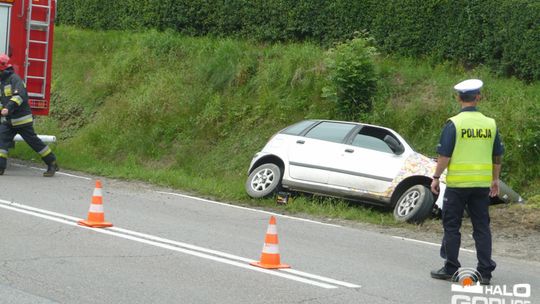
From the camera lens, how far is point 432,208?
42.2 feet

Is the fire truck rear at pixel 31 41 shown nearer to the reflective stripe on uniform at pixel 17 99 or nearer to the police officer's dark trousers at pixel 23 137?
the police officer's dark trousers at pixel 23 137

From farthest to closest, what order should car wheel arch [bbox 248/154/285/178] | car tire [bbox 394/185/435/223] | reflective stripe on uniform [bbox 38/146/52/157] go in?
reflective stripe on uniform [bbox 38/146/52/157] → car wheel arch [bbox 248/154/285/178] → car tire [bbox 394/185/435/223]

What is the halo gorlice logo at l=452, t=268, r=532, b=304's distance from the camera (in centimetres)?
810

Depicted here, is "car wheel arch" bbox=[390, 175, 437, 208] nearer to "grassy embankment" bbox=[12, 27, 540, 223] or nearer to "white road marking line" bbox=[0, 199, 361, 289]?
"grassy embankment" bbox=[12, 27, 540, 223]

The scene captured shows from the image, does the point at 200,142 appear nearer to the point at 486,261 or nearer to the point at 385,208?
the point at 385,208

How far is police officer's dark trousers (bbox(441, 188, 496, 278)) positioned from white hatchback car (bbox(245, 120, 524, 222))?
3.99 meters

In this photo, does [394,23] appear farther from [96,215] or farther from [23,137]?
[96,215]

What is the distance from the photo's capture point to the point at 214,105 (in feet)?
66.3

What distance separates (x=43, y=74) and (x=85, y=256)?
28.1 ft

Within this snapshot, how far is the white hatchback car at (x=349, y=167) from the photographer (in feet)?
43.5

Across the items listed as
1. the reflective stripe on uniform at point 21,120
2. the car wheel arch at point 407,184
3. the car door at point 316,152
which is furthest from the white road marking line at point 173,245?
the car wheel arch at point 407,184

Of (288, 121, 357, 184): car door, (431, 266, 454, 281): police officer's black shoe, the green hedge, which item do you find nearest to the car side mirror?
(288, 121, 357, 184): car door

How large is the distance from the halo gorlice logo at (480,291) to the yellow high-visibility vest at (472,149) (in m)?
0.87

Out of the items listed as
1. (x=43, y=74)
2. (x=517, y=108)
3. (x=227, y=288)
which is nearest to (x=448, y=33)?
(x=517, y=108)
